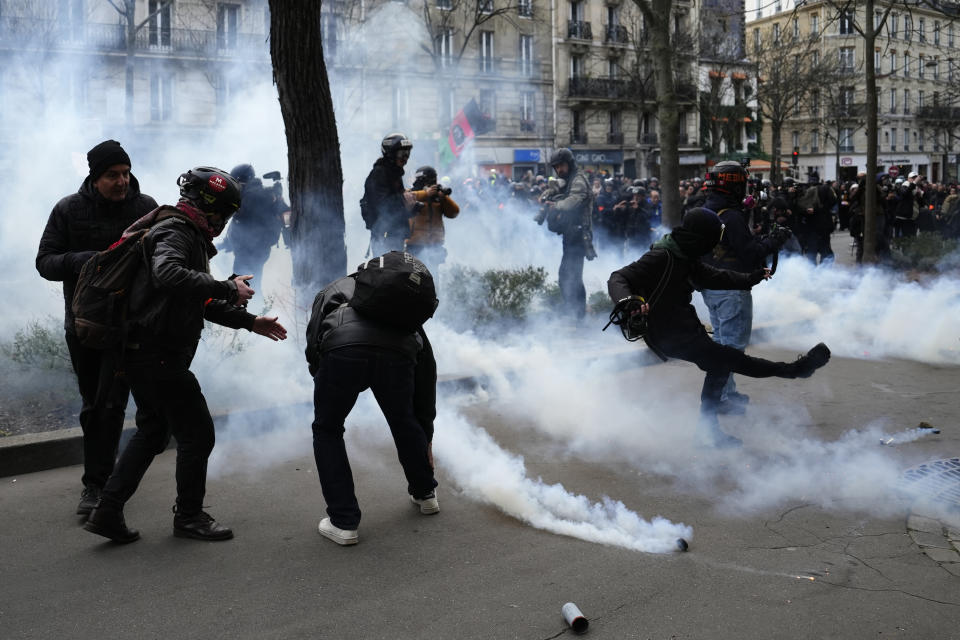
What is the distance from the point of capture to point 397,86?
60.9 ft

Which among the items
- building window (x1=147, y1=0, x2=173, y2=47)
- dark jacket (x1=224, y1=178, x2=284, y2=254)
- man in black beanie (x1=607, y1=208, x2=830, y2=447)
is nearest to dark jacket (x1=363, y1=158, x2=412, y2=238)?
dark jacket (x1=224, y1=178, x2=284, y2=254)

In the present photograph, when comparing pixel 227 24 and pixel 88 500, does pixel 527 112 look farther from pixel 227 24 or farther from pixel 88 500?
pixel 88 500

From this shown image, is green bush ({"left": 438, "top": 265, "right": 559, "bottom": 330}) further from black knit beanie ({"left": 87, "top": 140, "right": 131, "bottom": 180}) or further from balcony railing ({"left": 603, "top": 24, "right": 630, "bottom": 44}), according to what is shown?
balcony railing ({"left": 603, "top": 24, "right": 630, "bottom": 44})

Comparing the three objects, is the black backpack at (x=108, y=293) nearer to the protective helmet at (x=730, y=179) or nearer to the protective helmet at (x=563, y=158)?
the protective helmet at (x=730, y=179)

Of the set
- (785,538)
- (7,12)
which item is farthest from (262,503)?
(7,12)

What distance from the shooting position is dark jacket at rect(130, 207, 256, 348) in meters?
3.52

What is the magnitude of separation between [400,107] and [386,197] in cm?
1103

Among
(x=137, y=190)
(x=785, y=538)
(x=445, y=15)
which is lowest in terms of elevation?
(x=785, y=538)

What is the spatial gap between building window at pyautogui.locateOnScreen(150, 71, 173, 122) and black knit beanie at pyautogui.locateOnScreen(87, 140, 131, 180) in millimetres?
10717

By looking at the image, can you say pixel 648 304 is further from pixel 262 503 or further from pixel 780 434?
pixel 262 503

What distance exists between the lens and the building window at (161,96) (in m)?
14.4

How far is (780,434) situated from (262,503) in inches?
120

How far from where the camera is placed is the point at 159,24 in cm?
1591

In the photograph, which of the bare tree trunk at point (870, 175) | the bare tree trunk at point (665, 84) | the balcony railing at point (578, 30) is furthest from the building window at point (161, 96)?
the balcony railing at point (578, 30)
